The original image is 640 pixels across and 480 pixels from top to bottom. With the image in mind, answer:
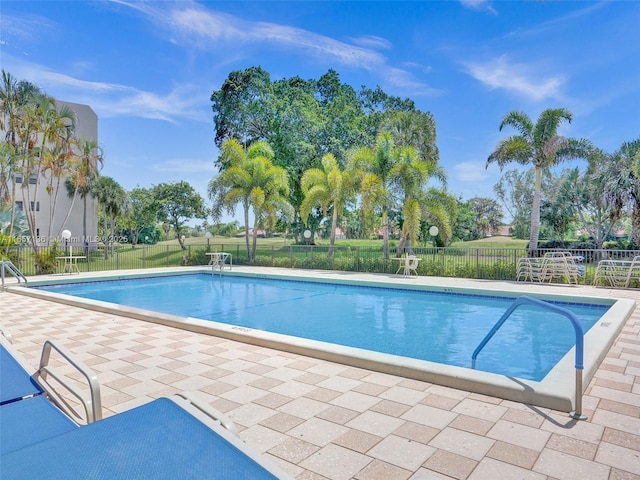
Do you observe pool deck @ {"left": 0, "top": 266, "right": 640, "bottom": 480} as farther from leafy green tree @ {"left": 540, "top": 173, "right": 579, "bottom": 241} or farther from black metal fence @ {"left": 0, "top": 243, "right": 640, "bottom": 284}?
leafy green tree @ {"left": 540, "top": 173, "right": 579, "bottom": 241}

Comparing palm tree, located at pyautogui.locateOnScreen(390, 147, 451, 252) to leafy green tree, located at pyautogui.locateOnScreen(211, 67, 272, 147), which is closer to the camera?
palm tree, located at pyautogui.locateOnScreen(390, 147, 451, 252)

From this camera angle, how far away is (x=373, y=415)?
3.01 m

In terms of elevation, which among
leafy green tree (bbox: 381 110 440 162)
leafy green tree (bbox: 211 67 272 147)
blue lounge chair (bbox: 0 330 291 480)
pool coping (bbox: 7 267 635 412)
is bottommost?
pool coping (bbox: 7 267 635 412)

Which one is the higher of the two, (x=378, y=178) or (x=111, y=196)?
(x=111, y=196)

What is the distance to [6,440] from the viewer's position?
1767mm

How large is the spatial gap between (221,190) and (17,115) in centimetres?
782

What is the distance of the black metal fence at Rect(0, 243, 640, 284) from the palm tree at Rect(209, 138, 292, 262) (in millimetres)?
1612

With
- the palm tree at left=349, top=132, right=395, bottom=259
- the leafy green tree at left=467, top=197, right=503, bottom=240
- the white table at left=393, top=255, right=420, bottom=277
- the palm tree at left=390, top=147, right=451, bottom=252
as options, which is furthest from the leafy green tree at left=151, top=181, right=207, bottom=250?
the leafy green tree at left=467, top=197, right=503, bottom=240

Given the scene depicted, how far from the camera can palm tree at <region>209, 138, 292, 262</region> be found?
18.0 metres

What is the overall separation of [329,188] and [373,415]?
586 inches

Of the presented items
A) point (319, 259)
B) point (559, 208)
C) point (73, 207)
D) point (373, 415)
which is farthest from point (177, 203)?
point (373, 415)

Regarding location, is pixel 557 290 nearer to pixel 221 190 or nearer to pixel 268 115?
pixel 221 190

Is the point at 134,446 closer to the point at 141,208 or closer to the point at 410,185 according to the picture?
the point at 410,185

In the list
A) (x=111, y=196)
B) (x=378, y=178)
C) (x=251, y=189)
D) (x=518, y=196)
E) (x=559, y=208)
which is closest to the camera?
(x=378, y=178)
